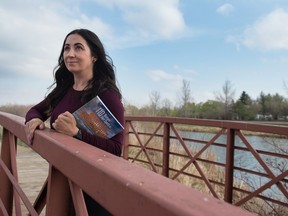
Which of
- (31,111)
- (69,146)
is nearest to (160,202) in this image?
(69,146)

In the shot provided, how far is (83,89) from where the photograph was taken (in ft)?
5.89

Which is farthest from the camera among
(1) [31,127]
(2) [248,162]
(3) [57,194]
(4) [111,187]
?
(2) [248,162]

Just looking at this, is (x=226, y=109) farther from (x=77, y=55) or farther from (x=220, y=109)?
(x=77, y=55)

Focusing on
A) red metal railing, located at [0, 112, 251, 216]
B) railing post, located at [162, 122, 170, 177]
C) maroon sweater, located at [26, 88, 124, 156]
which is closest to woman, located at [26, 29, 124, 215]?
maroon sweater, located at [26, 88, 124, 156]

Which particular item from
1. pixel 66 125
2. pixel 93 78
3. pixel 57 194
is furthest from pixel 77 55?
pixel 57 194

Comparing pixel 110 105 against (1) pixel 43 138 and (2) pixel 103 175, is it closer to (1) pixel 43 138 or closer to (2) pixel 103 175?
(1) pixel 43 138

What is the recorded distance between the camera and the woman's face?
5.82ft

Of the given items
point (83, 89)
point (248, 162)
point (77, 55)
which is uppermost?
point (77, 55)

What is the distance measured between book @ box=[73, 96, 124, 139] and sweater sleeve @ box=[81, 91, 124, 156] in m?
0.04

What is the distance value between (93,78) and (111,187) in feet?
3.72

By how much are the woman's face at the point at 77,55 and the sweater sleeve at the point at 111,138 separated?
9.7 inches

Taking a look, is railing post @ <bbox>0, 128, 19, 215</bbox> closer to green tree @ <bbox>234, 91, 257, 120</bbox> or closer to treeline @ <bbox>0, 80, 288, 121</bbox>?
treeline @ <bbox>0, 80, 288, 121</bbox>

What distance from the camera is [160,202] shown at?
1.94ft

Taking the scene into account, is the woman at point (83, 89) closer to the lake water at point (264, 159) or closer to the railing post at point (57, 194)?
the railing post at point (57, 194)
